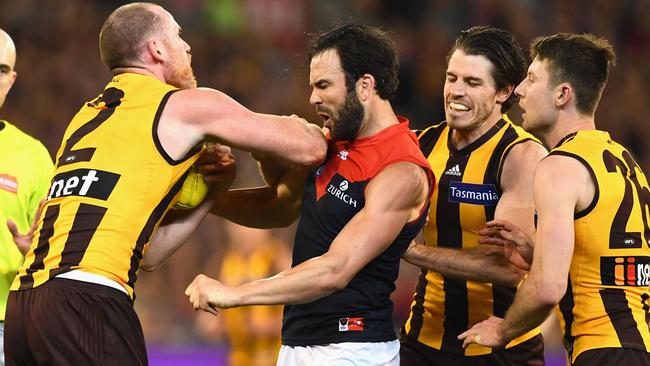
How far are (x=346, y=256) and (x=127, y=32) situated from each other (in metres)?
1.49

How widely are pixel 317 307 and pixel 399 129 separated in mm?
931

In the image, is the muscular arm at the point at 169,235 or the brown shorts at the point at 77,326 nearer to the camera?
the brown shorts at the point at 77,326

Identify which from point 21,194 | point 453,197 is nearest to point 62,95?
point 21,194

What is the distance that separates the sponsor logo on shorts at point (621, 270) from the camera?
14.7ft

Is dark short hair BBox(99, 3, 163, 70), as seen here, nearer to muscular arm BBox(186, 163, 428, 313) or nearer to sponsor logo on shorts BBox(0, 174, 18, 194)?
muscular arm BBox(186, 163, 428, 313)

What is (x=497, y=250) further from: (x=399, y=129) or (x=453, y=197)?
(x=399, y=129)

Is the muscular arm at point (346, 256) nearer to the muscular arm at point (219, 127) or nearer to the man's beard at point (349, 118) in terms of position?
the man's beard at point (349, 118)

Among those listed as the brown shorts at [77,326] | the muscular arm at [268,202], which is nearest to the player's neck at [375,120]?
the muscular arm at [268,202]

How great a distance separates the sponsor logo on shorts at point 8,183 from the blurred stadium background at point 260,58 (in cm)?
511

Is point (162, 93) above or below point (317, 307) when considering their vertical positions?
above

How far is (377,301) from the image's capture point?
185 inches

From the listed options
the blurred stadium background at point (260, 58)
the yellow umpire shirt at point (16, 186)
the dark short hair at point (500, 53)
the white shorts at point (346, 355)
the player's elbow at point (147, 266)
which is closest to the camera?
the white shorts at point (346, 355)

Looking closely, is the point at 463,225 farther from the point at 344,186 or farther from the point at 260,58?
the point at 260,58

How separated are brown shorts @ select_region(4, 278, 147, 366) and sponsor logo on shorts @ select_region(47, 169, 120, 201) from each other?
0.40m
